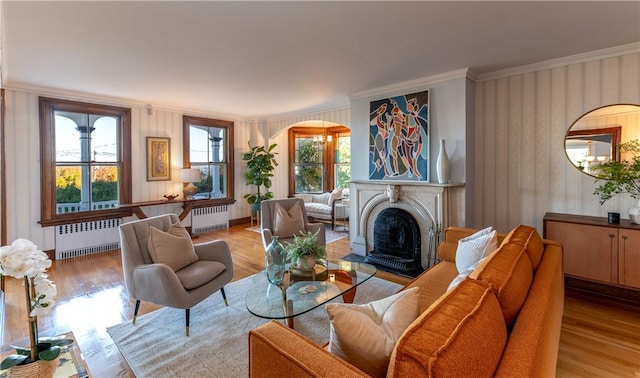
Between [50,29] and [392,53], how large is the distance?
303 centimetres

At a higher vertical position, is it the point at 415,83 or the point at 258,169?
the point at 415,83

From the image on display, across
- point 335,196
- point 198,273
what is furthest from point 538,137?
point 335,196

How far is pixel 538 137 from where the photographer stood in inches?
132

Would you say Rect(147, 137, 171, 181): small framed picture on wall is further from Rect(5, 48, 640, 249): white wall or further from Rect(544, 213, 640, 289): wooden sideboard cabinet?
Rect(544, 213, 640, 289): wooden sideboard cabinet

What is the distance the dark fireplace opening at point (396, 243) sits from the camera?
3.73m

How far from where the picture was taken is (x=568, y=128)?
125 inches

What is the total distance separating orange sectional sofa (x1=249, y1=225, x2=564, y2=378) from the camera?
758 mm

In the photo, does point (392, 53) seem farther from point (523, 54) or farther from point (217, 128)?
point (217, 128)

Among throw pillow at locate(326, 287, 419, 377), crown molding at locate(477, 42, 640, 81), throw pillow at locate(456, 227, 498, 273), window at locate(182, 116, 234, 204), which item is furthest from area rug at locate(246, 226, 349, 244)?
throw pillow at locate(326, 287, 419, 377)

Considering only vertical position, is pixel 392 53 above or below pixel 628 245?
above

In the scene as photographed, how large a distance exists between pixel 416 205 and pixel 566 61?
7.27ft

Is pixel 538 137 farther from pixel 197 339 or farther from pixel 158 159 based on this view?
pixel 158 159

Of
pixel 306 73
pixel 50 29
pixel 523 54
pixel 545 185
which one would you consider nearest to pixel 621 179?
pixel 545 185

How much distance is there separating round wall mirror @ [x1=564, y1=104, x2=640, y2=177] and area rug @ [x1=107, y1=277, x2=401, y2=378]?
2.75 metres
